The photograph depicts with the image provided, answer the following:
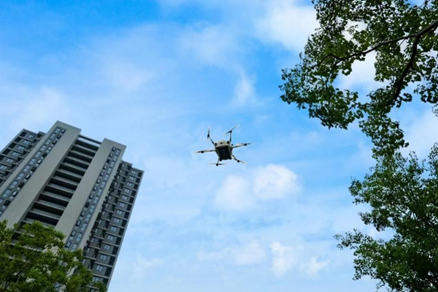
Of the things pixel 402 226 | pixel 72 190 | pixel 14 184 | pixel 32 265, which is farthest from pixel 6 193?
pixel 402 226

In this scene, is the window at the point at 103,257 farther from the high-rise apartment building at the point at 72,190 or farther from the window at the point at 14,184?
the window at the point at 14,184

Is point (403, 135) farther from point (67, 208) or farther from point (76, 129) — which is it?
point (76, 129)


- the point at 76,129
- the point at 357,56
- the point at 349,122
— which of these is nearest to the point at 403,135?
the point at 349,122

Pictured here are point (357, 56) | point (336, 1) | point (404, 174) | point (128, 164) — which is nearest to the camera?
point (357, 56)

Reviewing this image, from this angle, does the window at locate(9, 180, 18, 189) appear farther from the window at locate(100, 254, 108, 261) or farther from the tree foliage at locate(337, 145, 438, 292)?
the tree foliage at locate(337, 145, 438, 292)

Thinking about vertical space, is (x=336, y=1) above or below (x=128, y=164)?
below

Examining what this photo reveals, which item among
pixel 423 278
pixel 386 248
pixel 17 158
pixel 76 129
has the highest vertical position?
pixel 76 129

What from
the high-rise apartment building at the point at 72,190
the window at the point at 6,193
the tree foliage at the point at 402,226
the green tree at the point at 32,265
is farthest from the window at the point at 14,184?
the tree foliage at the point at 402,226

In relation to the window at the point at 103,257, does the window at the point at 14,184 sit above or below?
above

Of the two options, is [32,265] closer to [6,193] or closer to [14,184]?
[6,193]
